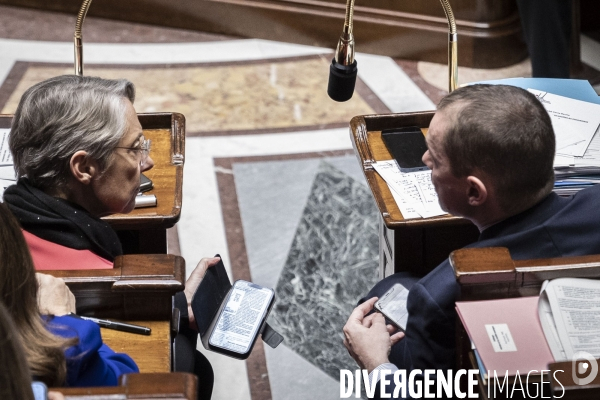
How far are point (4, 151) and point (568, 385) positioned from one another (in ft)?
6.17

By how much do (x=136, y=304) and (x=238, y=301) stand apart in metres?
0.43

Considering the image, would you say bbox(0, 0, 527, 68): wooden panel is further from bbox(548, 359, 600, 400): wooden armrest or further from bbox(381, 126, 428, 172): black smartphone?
bbox(548, 359, 600, 400): wooden armrest

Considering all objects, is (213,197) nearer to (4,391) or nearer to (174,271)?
Answer: (174,271)

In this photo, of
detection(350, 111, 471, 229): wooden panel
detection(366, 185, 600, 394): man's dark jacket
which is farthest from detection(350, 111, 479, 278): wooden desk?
detection(366, 185, 600, 394): man's dark jacket

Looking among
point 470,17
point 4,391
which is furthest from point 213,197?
point 4,391

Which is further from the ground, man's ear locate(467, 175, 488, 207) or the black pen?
man's ear locate(467, 175, 488, 207)

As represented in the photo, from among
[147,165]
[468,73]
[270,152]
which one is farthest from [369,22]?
[147,165]

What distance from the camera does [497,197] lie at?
2115mm

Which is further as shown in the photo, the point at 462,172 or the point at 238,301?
the point at 238,301

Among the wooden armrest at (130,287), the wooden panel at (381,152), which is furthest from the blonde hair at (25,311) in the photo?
Result: the wooden panel at (381,152)

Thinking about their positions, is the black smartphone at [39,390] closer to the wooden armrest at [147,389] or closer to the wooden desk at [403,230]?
the wooden armrest at [147,389]

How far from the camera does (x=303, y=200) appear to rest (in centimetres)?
414

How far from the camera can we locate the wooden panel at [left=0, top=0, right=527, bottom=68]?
203 inches

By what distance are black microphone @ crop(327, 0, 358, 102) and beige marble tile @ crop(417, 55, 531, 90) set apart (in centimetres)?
238
